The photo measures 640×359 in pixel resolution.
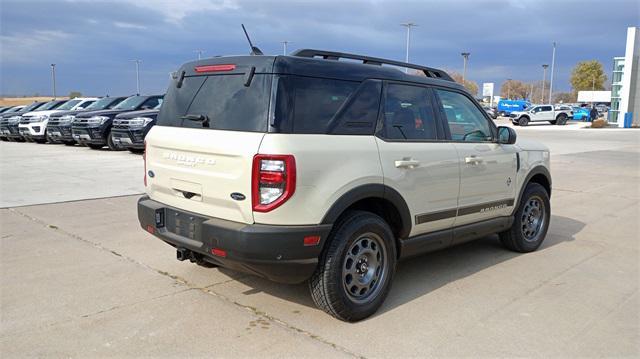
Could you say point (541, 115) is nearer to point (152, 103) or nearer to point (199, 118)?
point (152, 103)

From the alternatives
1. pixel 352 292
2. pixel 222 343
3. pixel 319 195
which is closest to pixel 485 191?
pixel 352 292

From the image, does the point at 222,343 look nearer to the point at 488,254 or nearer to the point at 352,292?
the point at 352,292

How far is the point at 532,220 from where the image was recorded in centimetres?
601

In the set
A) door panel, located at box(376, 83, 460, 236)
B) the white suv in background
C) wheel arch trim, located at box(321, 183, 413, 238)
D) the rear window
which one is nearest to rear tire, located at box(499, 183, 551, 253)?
door panel, located at box(376, 83, 460, 236)

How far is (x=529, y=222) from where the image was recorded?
5.97m

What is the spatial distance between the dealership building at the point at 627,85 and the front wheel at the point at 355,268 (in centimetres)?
4379

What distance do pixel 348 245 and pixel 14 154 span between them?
14615 millimetres

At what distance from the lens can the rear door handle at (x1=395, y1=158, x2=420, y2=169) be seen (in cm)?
408

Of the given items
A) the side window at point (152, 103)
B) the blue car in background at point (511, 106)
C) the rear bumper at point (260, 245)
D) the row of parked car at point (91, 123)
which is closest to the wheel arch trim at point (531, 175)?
the rear bumper at point (260, 245)

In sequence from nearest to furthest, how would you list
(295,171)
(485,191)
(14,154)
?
(295,171)
(485,191)
(14,154)

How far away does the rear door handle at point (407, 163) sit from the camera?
4078mm

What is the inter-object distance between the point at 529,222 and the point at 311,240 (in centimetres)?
350

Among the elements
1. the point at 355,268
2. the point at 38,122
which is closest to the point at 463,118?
the point at 355,268

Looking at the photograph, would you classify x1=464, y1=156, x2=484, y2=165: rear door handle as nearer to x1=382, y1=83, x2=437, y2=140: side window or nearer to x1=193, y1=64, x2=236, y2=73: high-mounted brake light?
x1=382, y1=83, x2=437, y2=140: side window
